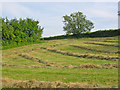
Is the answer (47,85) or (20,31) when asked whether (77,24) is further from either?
(47,85)

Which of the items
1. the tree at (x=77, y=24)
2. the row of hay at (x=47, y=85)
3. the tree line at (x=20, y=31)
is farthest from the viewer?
the tree at (x=77, y=24)

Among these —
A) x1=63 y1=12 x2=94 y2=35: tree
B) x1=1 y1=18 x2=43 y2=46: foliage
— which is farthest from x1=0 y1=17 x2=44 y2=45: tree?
x1=63 y1=12 x2=94 y2=35: tree

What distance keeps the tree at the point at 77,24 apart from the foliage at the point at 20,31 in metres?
18.6

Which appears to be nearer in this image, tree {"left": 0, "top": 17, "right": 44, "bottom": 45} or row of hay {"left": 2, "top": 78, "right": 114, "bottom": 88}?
row of hay {"left": 2, "top": 78, "right": 114, "bottom": 88}

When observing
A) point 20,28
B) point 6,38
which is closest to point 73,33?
point 20,28

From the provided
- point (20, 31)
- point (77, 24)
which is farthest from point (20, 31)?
point (77, 24)

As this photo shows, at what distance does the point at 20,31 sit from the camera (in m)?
37.8

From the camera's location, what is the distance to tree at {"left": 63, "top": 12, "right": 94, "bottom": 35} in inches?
2327

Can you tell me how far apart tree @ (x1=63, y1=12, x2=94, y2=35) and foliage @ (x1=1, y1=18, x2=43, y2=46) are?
18558 millimetres

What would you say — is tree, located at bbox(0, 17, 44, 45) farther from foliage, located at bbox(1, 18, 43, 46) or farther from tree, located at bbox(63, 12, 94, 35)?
tree, located at bbox(63, 12, 94, 35)

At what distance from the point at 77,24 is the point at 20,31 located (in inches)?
1063

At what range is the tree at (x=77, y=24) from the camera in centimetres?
5909

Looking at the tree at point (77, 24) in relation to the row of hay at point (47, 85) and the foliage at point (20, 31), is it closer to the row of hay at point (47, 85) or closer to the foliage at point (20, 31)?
the foliage at point (20, 31)

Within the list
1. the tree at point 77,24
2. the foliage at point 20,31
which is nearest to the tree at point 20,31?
the foliage at point 20,31
